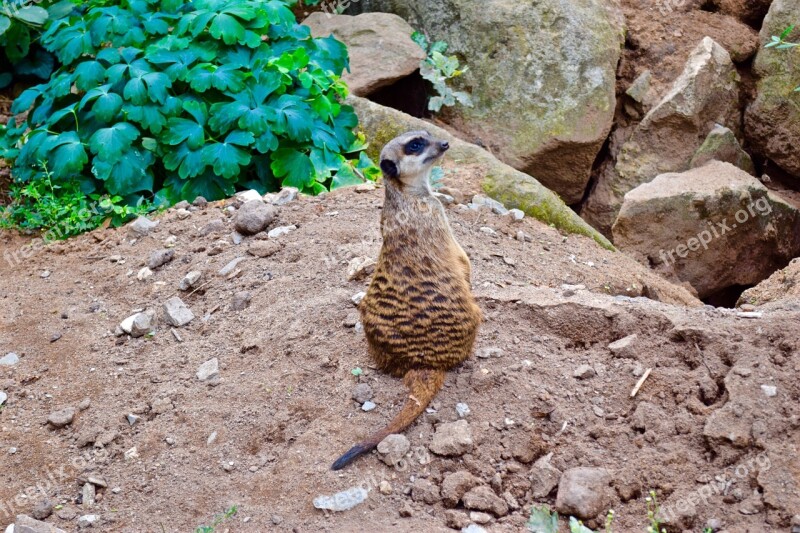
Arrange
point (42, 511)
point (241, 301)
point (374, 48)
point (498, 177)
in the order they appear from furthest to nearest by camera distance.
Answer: point (374, 48)
point (498, 177)
point (241, 301)
point (42, 511)

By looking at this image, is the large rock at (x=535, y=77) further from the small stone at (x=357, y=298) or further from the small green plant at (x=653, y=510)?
the small green plant at (x=653, y=510)

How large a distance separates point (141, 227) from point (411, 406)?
2.57 meters

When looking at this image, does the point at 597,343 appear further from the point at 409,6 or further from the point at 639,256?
the point at 409,6

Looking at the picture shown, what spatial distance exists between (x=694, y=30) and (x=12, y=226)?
5540mm

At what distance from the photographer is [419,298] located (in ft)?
10.7

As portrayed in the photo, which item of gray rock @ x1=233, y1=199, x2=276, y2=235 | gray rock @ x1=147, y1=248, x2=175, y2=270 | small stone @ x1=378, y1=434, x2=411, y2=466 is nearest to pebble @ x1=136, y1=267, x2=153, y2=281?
gray rock @ x1=147, y1=248, x2=175, y2=270

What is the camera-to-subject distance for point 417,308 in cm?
326

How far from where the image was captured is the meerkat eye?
360 cm


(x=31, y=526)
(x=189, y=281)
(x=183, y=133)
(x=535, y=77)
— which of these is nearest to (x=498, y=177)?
(x=535, y=77)

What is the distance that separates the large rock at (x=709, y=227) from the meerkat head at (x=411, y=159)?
2742 millimetres

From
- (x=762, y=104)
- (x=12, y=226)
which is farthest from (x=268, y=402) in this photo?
(x=762, y=104)

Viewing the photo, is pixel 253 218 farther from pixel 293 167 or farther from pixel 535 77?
pixel 535 77

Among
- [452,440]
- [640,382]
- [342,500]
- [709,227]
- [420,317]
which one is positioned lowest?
[709,227]

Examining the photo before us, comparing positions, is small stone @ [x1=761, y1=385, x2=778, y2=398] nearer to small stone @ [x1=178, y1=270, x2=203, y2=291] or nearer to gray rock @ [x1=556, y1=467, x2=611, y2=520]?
gray rock @ [x1=556, y1=467, x2=611, y2=520]
